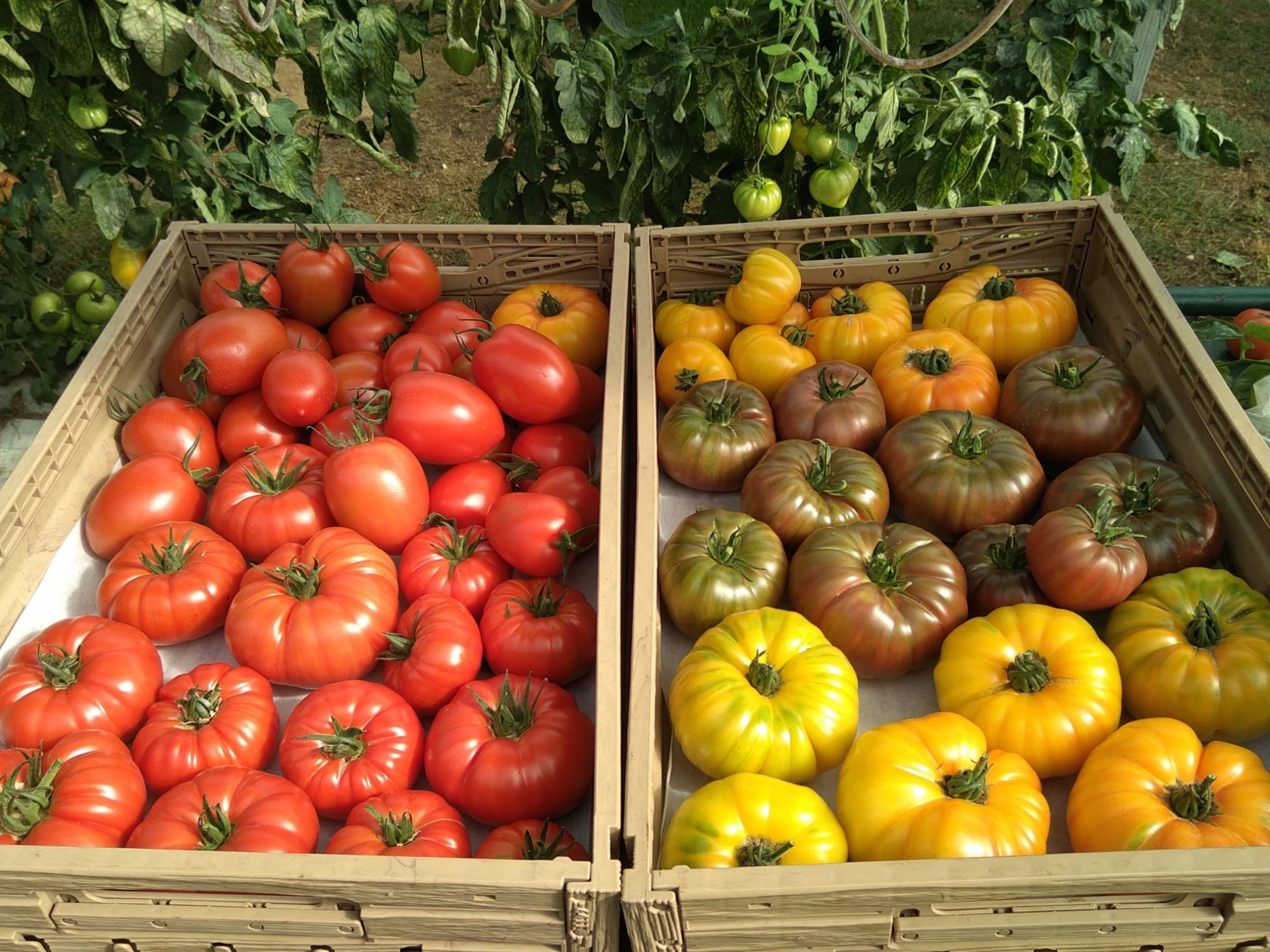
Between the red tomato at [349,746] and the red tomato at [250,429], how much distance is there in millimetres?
629

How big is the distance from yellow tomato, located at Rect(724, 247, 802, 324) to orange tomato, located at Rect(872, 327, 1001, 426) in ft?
0.81

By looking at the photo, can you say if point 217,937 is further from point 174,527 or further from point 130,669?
point 174,527

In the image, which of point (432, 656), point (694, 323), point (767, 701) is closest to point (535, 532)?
point (432, 656)

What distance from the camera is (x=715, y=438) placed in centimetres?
182

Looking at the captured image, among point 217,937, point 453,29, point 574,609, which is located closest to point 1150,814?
point 574,609

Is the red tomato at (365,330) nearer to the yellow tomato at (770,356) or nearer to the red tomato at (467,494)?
the red tomato at (467,494)

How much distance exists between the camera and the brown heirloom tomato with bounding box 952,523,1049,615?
1.60m

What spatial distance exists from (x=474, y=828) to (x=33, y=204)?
7.76 ft

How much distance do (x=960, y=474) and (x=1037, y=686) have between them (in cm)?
41

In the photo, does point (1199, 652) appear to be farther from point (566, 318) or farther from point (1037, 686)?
point (566, 318)

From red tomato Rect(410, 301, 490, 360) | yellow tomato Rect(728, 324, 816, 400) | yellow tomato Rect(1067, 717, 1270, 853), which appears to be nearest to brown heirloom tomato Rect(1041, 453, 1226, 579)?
yellow tomato Rect(1067, 717, 1270, 853)

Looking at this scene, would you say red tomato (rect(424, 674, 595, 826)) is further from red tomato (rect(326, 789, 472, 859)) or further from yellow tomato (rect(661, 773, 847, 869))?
yellow tomato (rect(661, 773, 847, 869))

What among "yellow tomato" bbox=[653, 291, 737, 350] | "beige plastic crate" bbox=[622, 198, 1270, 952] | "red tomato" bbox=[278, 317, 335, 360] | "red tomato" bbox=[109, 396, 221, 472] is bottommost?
"beige plastic crate" bbox=[622, 198, 1270, 952]

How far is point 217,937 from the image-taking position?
121 cm
